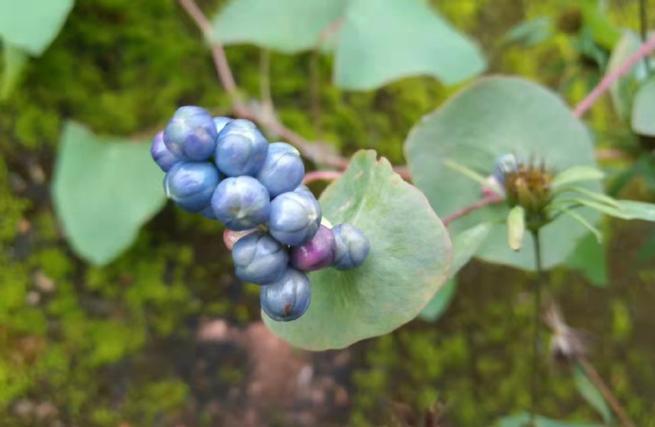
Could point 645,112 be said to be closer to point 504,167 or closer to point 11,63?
point 504,167

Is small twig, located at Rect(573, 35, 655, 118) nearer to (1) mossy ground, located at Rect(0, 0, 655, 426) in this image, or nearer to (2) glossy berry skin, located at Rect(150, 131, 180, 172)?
(1) mossy ground, located at Rect(0, 0, 655, 426)

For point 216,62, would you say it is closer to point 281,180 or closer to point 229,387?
point 229,387

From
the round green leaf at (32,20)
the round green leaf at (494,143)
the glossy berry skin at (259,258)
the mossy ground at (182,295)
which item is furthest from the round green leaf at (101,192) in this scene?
the glossy berry skin at (259,258)

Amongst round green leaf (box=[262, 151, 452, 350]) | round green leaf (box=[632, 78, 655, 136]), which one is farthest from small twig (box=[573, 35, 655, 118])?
round green leaf (box=[262, 151, 452, 350])

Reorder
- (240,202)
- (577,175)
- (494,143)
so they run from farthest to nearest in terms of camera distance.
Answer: (494,143), (577,175), (240,202)

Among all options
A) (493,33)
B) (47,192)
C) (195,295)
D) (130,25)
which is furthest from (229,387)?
(493,33)

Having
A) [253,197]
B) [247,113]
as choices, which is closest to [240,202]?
[253,197]

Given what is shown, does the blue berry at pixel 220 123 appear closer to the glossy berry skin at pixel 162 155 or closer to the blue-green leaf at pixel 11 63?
the glossy berry skin at pixel 162 155
